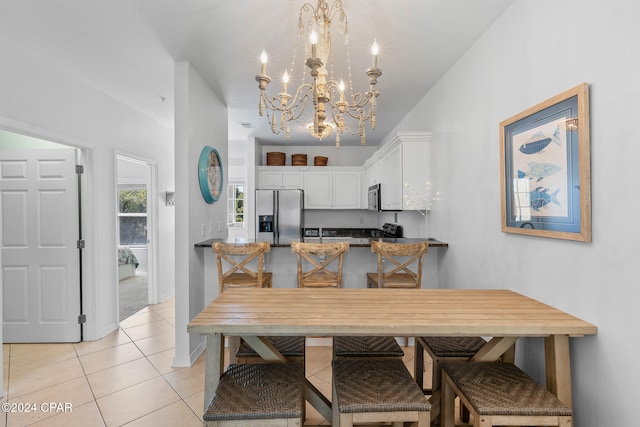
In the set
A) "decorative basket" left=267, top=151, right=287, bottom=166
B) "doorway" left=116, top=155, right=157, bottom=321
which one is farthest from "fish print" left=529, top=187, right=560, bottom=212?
"doorway" left=116, top=155, right=157, bottom=321

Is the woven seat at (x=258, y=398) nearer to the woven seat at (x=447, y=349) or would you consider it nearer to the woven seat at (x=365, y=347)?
the woven seat at (x=365, y=347)

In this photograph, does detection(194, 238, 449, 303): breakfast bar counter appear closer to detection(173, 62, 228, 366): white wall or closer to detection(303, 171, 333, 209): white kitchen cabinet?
detection(173, 62, 228, 366): white wall

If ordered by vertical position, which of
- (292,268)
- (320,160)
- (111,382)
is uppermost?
(320,160)

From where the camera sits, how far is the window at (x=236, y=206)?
244 inches

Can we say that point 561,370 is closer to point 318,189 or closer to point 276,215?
point 276,215

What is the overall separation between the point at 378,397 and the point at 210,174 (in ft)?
9.24

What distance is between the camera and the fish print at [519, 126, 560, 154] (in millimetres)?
1638

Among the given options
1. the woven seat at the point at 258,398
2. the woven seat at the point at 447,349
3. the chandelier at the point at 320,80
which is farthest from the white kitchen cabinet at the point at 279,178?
the woven seat at the point at 258,398

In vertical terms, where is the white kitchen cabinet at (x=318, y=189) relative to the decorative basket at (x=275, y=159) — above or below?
below

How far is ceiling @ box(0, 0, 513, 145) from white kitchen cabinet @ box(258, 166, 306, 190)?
2526 millimetres

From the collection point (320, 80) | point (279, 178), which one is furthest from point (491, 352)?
point (279, 178)

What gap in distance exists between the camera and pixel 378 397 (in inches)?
52.6

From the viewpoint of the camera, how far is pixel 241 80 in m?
3.29

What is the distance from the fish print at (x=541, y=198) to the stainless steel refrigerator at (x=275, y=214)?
407 cm
